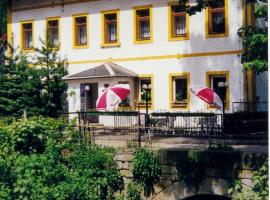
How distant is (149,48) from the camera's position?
22469 mm

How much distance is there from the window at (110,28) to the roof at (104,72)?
1050 mm

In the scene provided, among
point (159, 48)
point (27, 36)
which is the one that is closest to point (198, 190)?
point (159, 48)

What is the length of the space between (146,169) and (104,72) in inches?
420

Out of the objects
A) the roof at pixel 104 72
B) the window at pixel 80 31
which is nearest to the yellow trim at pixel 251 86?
the roof at pixel 104 72

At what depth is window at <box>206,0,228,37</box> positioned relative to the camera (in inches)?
819

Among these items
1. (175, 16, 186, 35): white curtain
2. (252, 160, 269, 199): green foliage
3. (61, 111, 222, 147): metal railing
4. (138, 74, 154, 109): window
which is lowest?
(252, 160, 269, 199): green foliage

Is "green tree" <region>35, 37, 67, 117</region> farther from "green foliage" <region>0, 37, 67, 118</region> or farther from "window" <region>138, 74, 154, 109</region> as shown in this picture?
"window" <region>138, 74, 154, 109</region>

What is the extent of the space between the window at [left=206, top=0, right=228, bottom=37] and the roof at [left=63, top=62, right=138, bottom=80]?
12.7ft

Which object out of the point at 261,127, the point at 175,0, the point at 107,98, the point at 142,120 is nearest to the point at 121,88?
the point at 107,98

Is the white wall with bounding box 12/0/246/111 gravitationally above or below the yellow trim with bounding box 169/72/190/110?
above

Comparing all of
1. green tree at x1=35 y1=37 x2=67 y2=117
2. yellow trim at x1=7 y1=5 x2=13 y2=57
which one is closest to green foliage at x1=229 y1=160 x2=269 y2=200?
green tree at x1=35 y1=37 x2=67 y2=117

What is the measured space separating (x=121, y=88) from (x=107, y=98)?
769mm

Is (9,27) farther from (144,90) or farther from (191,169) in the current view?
(191,169)

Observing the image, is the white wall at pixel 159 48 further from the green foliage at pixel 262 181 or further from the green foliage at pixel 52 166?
the green foliage at pixel 262 181
